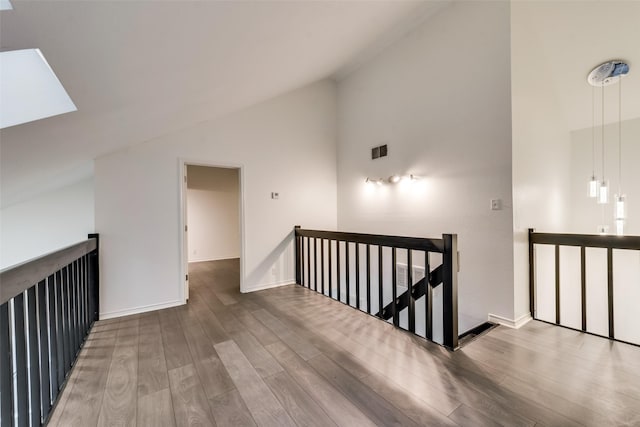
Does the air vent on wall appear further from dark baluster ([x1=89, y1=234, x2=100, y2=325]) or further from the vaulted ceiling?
dark baluster ([x1=89, y1=234, x2=100, y2=325])

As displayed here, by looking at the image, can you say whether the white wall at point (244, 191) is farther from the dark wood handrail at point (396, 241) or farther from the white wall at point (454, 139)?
the dark wood handrail at point (396, 241)

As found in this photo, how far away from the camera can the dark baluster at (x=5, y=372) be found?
3.25 feet

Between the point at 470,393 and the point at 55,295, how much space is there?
2667 mm

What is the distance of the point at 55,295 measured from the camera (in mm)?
1666

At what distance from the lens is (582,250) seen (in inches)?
92.3

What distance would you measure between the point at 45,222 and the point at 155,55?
4118 mm

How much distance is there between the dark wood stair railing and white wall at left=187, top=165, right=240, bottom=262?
13.2 feet

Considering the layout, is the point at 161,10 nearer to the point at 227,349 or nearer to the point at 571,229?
the point at 227,349

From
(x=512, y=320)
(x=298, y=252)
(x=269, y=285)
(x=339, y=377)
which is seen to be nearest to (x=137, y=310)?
(x=269, y=285)

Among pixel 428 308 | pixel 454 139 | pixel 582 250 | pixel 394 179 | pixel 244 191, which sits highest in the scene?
pixel 454 139

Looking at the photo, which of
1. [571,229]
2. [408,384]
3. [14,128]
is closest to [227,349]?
[408,384]

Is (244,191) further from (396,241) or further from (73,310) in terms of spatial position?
(396,241)

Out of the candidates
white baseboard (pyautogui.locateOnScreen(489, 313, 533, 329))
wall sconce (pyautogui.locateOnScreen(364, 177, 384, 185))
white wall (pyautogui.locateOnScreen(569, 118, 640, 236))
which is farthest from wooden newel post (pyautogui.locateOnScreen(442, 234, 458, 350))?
white wall (pyautogui.locateOnScreen(569, 118, 640, 236))

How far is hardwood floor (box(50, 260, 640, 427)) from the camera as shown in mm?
1355
